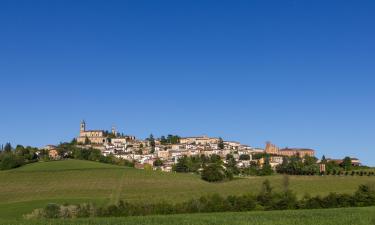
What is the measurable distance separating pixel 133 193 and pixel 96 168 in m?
36.2

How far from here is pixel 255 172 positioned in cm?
13762

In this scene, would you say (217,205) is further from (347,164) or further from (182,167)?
(347,164)

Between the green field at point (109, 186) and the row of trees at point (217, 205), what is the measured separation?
1223 centimetres

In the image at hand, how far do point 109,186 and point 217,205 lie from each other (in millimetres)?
40347

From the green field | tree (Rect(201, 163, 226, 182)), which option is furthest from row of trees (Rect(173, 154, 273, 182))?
the green field

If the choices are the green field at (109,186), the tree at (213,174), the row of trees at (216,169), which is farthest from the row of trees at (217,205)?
the row of trees at (216,169)

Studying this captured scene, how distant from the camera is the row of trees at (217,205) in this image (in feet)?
166

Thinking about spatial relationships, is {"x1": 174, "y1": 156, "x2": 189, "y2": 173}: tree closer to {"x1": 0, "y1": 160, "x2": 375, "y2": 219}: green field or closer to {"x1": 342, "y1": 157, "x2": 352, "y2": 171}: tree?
{"x1": 0, "y1": 160, "x2": 375, "y2": 219}: green field

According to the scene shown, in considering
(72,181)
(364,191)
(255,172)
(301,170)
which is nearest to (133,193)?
(72,181)

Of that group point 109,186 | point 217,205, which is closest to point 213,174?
point 109,186

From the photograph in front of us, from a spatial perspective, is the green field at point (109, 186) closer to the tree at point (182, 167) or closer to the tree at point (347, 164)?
the tree at point (182, 167)

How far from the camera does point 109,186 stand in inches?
3605

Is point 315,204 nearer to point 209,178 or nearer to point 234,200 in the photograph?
point 234,200

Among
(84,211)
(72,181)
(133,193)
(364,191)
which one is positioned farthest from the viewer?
(72,181)
